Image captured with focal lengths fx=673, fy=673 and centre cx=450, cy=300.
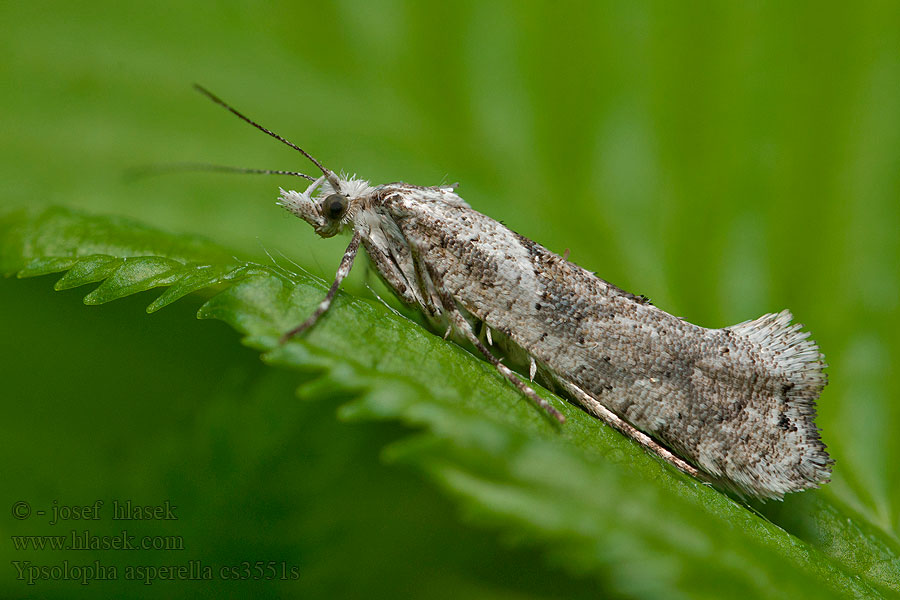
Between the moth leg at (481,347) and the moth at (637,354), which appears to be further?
the moth at (637,354)

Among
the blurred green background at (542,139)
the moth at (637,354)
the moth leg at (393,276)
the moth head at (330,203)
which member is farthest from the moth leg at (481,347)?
the blurred green background at (542,139)

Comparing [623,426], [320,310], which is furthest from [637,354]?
[320,310]

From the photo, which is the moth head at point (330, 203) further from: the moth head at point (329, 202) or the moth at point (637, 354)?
the moth at point (637, 354)

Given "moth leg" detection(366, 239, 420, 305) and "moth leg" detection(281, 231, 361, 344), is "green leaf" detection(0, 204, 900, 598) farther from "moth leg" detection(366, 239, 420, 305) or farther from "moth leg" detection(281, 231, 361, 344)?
"moth leg" detection(366, 239, 420, 305)

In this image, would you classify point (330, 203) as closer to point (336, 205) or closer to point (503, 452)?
point (336, 205)

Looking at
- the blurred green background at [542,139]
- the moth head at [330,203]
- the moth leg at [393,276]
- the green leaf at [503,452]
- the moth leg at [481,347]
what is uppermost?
the blurred green background at [542,139]

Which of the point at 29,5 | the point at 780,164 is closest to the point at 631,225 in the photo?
the point at 780,164

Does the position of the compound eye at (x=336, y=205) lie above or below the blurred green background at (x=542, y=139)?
below

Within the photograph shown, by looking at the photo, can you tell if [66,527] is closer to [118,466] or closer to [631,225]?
[118,466]
